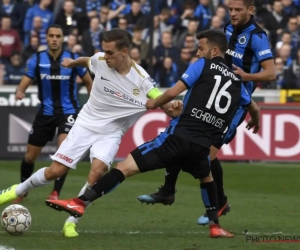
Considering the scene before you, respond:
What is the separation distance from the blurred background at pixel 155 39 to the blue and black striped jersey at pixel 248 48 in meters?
7.56


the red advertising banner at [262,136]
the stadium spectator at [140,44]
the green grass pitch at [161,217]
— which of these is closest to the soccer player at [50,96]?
the green grass pitch at [161,217]

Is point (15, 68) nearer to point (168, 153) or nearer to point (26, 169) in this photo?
point (26, 169)

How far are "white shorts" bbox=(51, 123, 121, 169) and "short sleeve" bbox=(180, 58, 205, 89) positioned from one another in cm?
117

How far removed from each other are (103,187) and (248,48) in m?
2.21

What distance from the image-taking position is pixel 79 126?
8.45 m

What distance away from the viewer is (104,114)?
8461 millimetres

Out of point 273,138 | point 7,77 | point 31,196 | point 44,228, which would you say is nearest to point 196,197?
point 31,196

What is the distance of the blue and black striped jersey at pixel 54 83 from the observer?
37.1 ft

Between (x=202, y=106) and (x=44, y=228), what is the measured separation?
206 centimetres

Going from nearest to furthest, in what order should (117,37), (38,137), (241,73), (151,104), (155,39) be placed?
1. (151,104)
2. (117,37)
3. (241,73)
4. (38,137)
5. (155,39)

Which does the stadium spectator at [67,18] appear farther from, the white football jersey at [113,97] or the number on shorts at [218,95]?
the number on shorts at [218,95]

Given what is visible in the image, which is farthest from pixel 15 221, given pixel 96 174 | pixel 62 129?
pixel 62 129

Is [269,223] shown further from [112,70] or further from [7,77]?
[7,77]

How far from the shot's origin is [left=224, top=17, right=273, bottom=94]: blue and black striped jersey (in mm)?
8703
